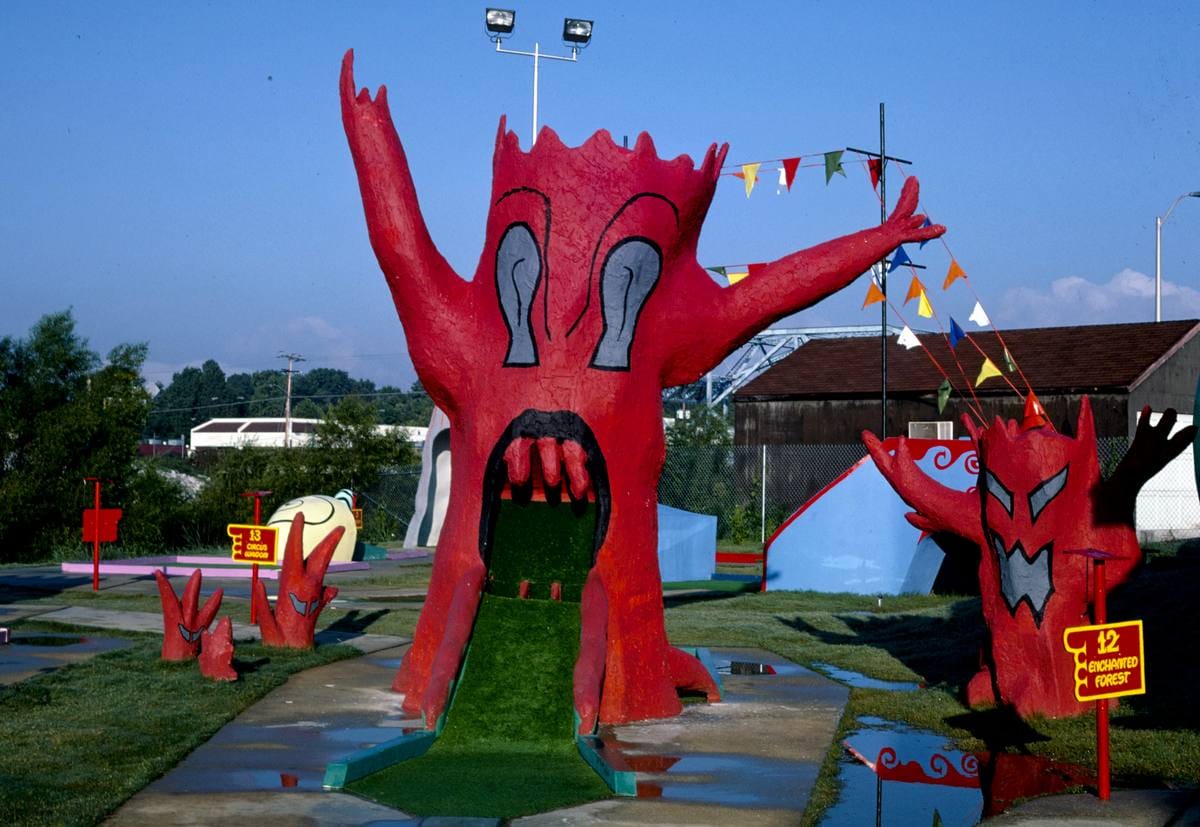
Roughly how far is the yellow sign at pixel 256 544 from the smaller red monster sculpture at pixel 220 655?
2.43 meters

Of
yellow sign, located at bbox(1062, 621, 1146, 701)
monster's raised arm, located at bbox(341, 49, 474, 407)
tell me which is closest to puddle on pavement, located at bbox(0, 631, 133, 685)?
monster's raised arm, located at bbox(341, 49, 474, 407)

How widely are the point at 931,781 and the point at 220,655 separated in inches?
219

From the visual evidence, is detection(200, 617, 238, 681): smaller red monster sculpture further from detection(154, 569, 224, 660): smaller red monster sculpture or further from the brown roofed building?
the brown roofed building

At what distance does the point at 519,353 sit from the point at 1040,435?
366cm

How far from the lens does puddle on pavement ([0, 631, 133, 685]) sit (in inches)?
439

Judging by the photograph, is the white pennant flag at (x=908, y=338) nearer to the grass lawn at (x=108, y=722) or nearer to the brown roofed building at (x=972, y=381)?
the brown roofed building at (x=972, y=381)

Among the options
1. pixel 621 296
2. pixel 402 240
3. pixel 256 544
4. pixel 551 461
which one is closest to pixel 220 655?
pixel 256 544

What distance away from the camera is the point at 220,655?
10625 millimetres

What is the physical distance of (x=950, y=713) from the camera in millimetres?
9719

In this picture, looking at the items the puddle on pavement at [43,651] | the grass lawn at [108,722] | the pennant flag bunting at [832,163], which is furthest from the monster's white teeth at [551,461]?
the pennant flag bunting at [832,163]

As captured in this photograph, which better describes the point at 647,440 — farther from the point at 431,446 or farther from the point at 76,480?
the point at 76,480

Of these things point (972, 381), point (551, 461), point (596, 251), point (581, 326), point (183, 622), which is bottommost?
point (183, 622)

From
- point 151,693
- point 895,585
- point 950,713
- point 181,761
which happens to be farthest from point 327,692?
point 895,585

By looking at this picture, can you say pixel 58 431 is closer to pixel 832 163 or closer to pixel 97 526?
pixel 97 526
